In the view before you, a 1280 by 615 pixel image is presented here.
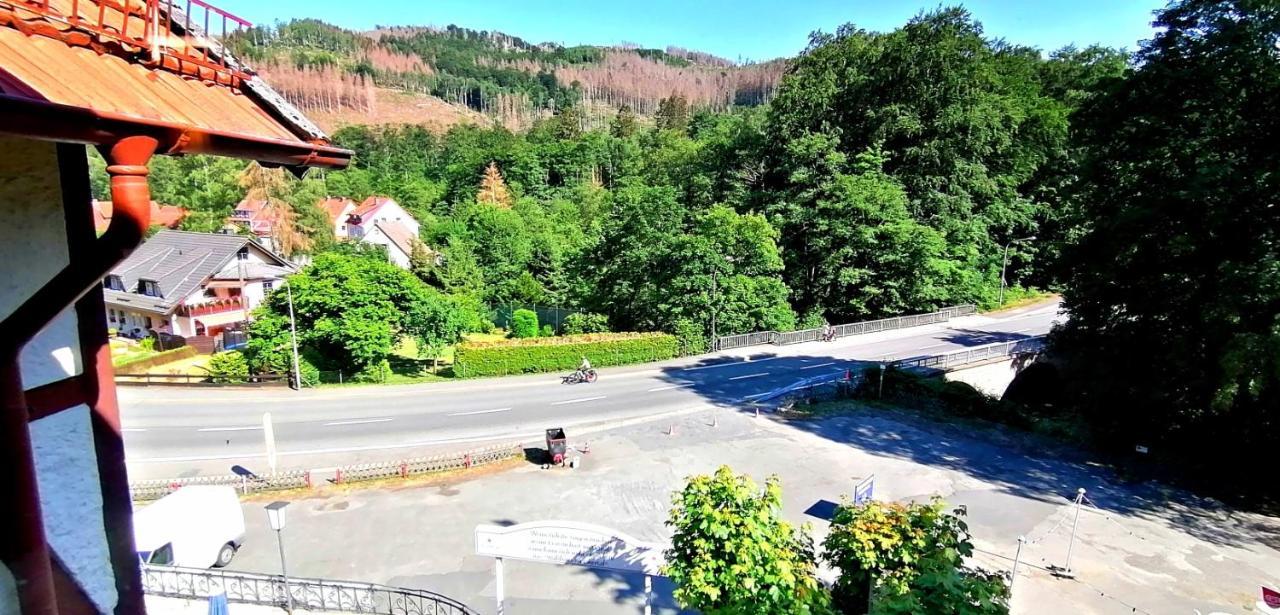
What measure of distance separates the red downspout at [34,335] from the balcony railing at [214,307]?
37036mm

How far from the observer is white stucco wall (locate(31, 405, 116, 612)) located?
2.82m

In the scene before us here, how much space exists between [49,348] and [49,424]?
13.5 inches

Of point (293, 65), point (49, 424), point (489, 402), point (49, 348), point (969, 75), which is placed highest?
point (293, 65)

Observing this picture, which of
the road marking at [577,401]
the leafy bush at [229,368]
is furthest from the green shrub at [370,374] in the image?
the road marking at [577,401]

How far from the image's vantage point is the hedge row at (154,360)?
95.0 feet

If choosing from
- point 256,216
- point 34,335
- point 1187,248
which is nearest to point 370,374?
point 34,335

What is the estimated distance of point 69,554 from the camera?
295 cm

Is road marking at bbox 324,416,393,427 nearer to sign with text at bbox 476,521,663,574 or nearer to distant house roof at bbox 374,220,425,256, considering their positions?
sign with text at bbox 476,521,663,574

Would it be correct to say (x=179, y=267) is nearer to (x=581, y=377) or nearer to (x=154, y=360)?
(x=154, y=360)

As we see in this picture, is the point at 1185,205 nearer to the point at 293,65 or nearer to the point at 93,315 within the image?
the point at 93,315

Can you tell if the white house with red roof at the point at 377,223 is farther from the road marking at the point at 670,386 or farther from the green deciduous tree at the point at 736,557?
the green deciduous tree at the point at 736,557

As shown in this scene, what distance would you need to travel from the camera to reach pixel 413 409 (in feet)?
80.1

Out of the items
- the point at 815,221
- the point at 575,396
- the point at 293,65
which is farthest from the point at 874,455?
the point at 293,65

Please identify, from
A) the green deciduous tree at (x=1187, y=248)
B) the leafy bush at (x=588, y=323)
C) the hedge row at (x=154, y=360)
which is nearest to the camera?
the green deciduous tree at (x=1187, y=248)
